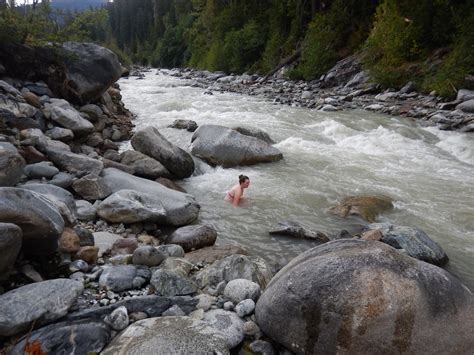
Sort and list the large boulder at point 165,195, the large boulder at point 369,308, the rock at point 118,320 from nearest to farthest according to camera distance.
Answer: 1. the large boulder at point 369,308
2. the rock at point 118,320
3. the large boulder at point 165,195

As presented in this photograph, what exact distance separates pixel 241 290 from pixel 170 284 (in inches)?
25.0

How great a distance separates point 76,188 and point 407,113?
475 inches

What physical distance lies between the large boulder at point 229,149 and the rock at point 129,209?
11.5 feet

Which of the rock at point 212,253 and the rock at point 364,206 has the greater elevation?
the rock at point 212,253

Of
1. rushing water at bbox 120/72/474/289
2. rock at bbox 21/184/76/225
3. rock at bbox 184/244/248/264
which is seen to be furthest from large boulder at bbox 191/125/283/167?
rock at bbox 21/184/76/225

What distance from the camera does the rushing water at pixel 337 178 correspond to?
19.8ft

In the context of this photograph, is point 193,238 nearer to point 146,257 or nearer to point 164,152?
point 146,257

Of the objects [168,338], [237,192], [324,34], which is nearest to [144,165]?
[237,192]

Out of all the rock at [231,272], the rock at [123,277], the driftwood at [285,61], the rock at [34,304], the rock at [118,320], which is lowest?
the driftwood at [285,61]

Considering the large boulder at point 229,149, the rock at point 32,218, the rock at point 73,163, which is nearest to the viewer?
the rock at point 32,218

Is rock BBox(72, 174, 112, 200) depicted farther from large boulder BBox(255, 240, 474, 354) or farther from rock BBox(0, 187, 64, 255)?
large boulder BBox(255, 240, 474, 354)

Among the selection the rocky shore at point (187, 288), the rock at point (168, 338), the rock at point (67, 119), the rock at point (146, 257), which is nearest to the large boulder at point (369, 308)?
the rocky shore at point (187, 288)

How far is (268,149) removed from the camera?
9.53 meters

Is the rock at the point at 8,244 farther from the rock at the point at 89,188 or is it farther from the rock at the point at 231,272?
the rock at the point at 89,188
